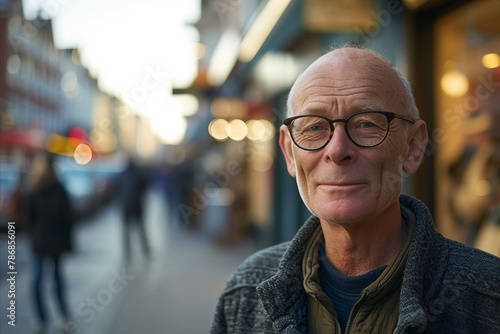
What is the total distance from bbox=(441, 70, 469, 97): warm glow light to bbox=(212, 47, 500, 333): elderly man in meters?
3.65

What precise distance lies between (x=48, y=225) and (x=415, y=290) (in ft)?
19.3

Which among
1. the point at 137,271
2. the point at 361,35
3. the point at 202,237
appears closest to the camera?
the point at 361,35

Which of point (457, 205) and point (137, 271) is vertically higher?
point (457, 205)

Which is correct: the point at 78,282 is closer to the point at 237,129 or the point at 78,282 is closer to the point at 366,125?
the point at 237,129

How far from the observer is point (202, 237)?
16.0m

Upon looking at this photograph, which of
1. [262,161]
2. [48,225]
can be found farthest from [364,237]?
[262,161]

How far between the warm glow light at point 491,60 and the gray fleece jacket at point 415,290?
10.2ft

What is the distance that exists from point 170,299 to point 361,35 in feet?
13.7

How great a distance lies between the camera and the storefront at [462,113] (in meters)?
4.69

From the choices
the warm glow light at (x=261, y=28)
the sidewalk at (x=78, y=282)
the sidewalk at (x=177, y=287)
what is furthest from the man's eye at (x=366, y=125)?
the warm glow light at (x=261, y=28)

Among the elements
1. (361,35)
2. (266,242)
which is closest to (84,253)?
(266,242)

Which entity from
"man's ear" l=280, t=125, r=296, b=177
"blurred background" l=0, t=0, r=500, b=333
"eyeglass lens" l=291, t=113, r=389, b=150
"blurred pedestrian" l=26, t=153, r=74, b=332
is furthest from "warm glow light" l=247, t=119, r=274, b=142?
"eyeglass lens" l=291, t=113, r=389, b=150

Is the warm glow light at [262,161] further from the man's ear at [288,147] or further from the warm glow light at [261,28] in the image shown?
the man's ear at [288,147]

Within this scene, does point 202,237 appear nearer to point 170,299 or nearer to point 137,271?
point 137,271
